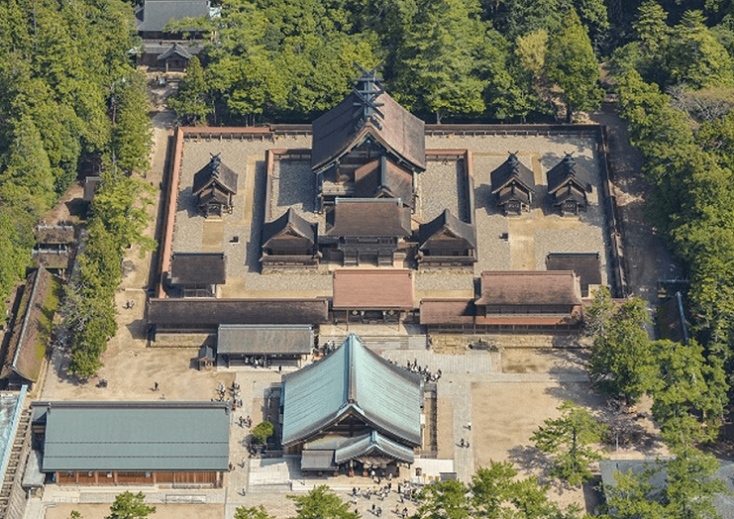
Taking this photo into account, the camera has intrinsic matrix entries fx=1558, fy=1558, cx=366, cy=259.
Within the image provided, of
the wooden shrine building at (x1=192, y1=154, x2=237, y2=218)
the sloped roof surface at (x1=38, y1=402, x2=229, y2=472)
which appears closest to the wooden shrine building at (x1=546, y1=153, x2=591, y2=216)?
the wooden shrine building at (x1=192, y1=154, x2=237, y2=218)

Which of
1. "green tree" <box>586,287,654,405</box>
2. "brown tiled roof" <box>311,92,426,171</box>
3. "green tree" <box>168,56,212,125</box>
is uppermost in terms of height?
"green tree" <box>168,56,212,125</box>

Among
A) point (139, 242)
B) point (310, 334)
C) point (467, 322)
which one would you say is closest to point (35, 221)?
point (139, 242)

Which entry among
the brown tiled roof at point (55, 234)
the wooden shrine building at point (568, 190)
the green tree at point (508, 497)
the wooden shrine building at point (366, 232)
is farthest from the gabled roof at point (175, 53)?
the green tree at point (508, 497)

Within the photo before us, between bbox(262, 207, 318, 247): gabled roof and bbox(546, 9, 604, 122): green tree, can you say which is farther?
bbox(546, 9, 604, 122): green tree

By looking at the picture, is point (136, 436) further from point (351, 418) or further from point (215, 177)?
point (215, 177)

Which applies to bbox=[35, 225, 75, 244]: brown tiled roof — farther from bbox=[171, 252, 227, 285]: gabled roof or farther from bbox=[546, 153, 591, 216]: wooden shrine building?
bbox=[546, 153, 591, 216]: wooden shrine building

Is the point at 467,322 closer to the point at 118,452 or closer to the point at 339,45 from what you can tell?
the point at 118,452
